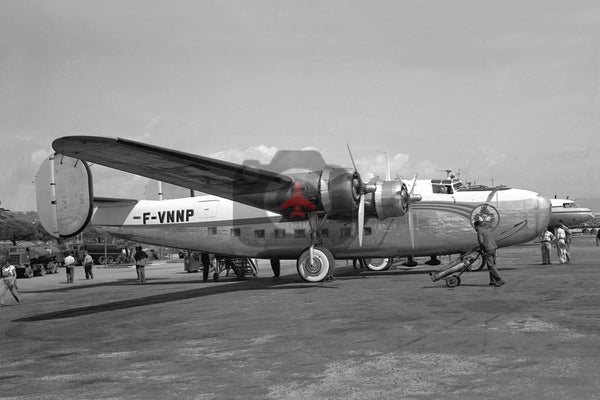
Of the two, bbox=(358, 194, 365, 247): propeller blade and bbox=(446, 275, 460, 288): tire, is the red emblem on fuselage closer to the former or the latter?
bbox=(358, 194, 365, 247): propeller blade

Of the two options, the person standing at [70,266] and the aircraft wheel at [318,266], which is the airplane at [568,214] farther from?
the person standing at [70,266]

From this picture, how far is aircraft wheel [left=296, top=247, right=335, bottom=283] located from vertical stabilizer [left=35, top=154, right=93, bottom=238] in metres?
6.87

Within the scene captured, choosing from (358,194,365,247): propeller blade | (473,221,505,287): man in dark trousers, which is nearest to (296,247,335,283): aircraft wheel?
(358,194,365,247): propeller blade

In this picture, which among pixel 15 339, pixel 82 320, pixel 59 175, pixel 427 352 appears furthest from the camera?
pixel 59 175

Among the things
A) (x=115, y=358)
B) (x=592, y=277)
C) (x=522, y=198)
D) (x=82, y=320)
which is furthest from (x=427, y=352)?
(x=522, y=198)

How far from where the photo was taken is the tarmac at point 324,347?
6.25 m

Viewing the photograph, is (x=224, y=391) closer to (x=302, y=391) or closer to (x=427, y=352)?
(x=302, y=391)

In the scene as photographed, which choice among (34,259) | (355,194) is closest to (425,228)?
(355,194)

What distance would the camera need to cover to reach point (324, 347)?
27.8 ft

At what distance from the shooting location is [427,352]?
7773 mm

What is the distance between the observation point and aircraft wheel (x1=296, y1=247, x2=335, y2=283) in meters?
19.3

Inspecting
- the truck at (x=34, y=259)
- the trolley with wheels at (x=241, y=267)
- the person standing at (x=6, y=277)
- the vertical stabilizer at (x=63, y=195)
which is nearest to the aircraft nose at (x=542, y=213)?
the trolley with wheels at (x=241, y=267)

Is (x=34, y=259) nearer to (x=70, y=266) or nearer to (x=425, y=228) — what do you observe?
(x=70, y=266)

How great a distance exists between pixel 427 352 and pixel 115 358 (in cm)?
424
